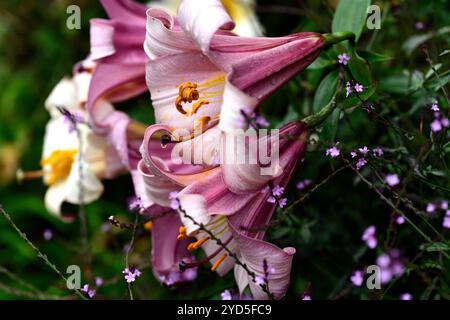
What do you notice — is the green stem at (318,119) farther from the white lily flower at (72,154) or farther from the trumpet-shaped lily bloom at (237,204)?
the white lily flower at (72,154)

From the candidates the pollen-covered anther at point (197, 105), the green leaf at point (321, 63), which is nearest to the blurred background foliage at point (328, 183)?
the green leaf at point (321, 63)

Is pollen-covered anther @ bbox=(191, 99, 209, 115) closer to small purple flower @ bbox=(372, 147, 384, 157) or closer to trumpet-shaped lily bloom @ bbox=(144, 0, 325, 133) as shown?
trumpet-shaped lily bloom @ bbox=(144, 0, 325, 133)

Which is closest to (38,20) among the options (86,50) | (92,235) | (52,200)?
(86,50)

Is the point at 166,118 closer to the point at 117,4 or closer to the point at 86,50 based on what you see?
the point at 117,4

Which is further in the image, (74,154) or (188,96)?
(74,154)

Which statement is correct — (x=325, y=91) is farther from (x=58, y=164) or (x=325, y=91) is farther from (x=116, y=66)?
(x=58, y=164)

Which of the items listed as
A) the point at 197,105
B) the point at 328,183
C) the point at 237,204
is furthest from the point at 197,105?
the point at 328,183
